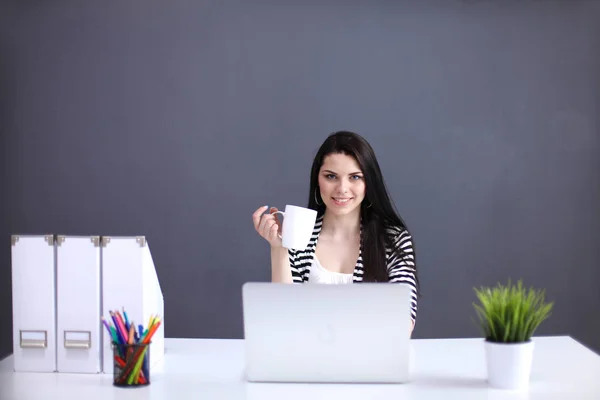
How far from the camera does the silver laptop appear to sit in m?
1.48

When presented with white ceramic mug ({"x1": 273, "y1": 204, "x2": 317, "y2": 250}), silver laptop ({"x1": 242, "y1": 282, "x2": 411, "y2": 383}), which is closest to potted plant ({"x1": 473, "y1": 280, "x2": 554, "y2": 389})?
silver laptop ({"x1": 242, "y1": 282, "x2": 411, "y2": 383})

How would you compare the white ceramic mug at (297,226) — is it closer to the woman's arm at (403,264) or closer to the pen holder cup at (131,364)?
the woman's arm at (403,264)

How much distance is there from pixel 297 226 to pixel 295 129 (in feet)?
5.16

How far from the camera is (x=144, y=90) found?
3480mm

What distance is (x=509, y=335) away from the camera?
4.92 feet

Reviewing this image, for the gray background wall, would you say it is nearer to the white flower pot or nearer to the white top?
the white top

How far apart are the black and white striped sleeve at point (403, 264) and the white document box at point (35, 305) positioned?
1.07m

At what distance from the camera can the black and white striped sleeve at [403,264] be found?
7.48 feet

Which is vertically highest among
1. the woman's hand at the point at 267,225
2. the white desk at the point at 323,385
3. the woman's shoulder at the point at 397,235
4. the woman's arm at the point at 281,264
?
the woman's hand at the point at 267,225

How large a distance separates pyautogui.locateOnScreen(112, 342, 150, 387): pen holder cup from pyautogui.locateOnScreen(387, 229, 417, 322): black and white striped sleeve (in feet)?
3.20

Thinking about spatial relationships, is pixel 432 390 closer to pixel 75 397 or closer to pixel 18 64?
pixel 75 397

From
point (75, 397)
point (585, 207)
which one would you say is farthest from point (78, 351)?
point (585, 207)

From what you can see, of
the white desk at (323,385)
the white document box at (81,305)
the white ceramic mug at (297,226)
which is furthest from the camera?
the white ceramic mug at (297,226)

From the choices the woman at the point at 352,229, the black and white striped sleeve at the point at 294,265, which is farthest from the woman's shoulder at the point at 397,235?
the black and white striped sleeve at the point at 294,265
